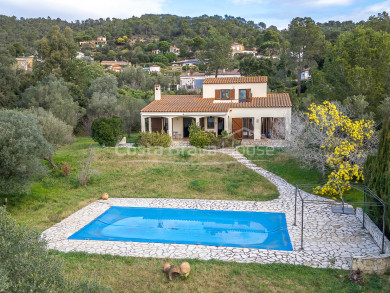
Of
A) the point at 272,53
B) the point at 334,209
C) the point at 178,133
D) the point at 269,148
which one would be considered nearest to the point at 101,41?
the point at 272,53

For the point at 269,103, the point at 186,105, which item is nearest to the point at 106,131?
the point at 186,105

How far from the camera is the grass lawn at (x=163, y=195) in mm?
8906

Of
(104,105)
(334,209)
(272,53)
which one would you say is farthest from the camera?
(272,53)

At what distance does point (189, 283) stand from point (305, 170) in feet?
41.1

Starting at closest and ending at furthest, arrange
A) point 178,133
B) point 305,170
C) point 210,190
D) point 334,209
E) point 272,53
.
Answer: point 334,209 < point 210,190 < point 305,170 < point 178,133 < point 272,53

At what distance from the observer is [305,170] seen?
19438 millimetres

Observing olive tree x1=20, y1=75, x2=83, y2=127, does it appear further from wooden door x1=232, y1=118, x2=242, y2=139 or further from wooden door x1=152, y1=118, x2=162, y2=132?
wooden door x1=232, y1=118, x2=242, y2=139

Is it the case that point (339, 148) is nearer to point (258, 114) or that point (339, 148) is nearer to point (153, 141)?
point (258, 114)

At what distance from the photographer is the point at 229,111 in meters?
28.5

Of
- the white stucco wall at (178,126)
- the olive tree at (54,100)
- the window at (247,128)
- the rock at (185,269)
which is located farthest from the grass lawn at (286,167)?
the olive tree at (54,100)

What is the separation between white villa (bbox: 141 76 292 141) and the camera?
27.9 meters

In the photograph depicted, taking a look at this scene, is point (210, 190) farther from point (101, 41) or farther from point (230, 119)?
point (101, 41)

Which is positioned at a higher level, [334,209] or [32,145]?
[32,145]

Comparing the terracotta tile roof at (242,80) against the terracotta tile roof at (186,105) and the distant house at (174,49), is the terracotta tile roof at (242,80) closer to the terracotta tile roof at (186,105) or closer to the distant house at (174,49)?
the terracotta tile roof at (186,105)
